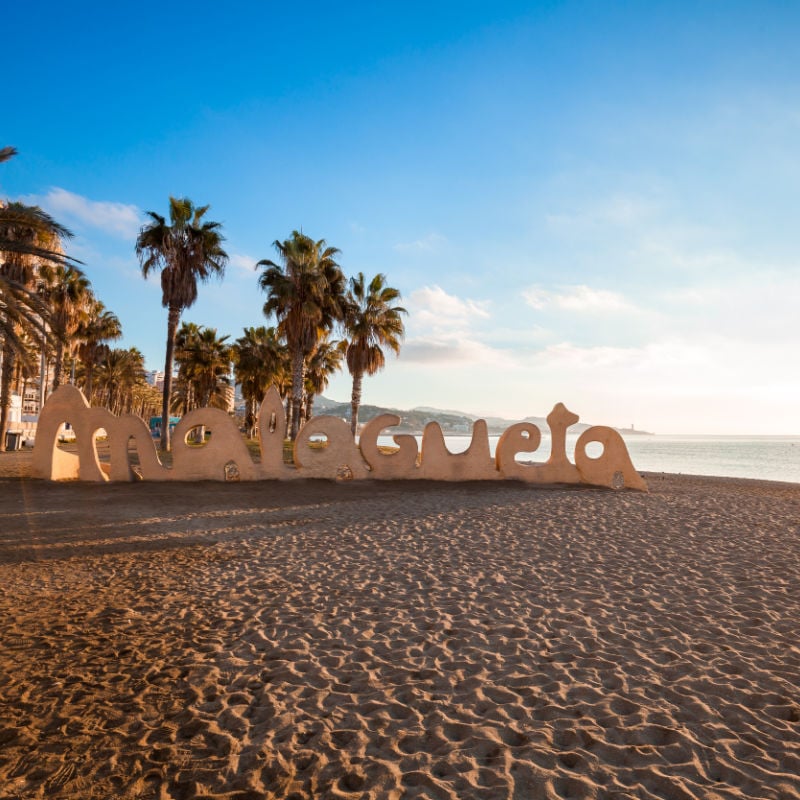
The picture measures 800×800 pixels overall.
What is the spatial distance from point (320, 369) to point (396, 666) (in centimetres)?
4122

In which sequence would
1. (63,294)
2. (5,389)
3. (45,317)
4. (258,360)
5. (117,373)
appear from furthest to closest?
(117,373) → (258,360) → (63,294) → (5,389) → (45,317)

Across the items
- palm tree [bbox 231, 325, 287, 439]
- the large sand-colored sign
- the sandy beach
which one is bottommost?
the sandy beach

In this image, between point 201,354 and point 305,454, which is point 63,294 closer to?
point 201,354

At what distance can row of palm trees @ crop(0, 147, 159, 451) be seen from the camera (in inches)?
464

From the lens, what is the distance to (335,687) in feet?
14.5

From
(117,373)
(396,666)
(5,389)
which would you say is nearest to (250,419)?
(117,373)

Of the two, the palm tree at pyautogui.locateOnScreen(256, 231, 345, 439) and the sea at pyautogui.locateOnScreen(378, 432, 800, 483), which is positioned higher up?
the palm tree at pyautogui.locateOnScreen(256, 231, 345, 439)

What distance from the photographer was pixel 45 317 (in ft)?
40.4

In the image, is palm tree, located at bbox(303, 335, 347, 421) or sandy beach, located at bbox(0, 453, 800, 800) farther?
palm tree, located at bbox(303, 335, 347, 421)

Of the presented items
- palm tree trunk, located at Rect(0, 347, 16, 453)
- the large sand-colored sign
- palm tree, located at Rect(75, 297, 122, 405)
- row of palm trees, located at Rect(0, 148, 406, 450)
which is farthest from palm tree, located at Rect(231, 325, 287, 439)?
the large sand-colored sign

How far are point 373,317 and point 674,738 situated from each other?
28385 millimetres

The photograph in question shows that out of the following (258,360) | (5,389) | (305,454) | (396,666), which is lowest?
(396,666)

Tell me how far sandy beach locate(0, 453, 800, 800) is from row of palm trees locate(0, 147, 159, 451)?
5.91 m

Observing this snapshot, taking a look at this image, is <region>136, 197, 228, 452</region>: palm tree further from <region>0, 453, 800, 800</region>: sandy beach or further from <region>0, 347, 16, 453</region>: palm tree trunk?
<region>0, 453, 800, 800</region>: sandy beach
